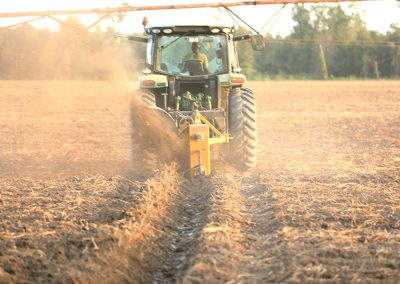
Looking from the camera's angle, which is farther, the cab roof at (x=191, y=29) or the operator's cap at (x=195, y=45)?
the operator's cap at (x=195, y=45)

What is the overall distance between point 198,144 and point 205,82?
1.42m

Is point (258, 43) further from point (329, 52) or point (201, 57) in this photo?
point (329, 52)

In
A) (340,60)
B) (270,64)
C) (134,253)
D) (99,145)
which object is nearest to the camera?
(134,253)

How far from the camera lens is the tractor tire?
9555mm

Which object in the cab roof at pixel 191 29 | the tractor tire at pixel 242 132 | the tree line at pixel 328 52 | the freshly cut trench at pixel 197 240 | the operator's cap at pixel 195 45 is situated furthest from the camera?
the tree line at pixel 328 52

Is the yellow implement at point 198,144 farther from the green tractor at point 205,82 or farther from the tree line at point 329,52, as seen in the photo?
the tree line at point 329,52

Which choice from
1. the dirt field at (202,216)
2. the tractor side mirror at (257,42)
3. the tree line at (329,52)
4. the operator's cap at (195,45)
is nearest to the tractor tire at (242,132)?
the dirt field at (202,216)

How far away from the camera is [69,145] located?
42.8 feet

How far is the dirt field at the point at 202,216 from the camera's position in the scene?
480cm

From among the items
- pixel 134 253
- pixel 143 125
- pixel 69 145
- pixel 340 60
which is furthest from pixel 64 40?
pixel 340 60

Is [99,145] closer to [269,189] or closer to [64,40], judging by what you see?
[269,189]

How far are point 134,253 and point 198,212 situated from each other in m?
1.87

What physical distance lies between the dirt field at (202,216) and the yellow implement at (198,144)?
201 mm

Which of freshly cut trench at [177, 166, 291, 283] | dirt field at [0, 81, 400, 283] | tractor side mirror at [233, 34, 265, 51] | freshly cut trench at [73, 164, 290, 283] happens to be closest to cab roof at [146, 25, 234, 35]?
tractor side mirror at [233, 34, 265, 51]
